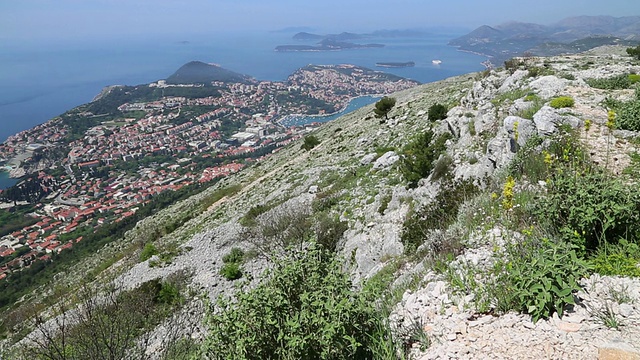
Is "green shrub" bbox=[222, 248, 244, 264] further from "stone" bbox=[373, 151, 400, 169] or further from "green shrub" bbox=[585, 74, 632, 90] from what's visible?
"green shrub" bbox=[585, 74, 632, 90]

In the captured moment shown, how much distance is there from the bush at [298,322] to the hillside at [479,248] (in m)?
0.04

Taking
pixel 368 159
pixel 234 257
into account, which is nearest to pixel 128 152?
pixel 368 159

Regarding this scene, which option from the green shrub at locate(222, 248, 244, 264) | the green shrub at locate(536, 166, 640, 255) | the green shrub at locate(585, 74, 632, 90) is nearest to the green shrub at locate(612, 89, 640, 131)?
the green shrub at locate(536, 166, 640, 255)

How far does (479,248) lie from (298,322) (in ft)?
11.5

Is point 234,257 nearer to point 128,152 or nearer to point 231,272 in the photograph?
point 231,272

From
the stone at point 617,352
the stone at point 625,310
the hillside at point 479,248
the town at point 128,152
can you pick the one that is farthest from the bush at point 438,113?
the town at point 128,152

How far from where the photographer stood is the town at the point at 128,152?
76625mm

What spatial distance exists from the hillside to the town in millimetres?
61653

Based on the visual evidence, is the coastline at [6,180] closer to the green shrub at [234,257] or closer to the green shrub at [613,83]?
the green shrub at [234,257]

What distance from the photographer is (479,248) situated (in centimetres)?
525

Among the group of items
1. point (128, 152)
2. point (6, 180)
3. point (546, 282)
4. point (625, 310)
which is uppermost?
point (546, 282)

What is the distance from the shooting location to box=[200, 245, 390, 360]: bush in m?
3.36

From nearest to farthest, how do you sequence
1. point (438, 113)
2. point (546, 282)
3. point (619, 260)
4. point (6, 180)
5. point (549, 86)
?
point (546, 282) → point (619, 260) → point (549, 86) → point (438, 113) → point (6, 180)

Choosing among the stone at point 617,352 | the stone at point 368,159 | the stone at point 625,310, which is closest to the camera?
the stone at point 617,352
